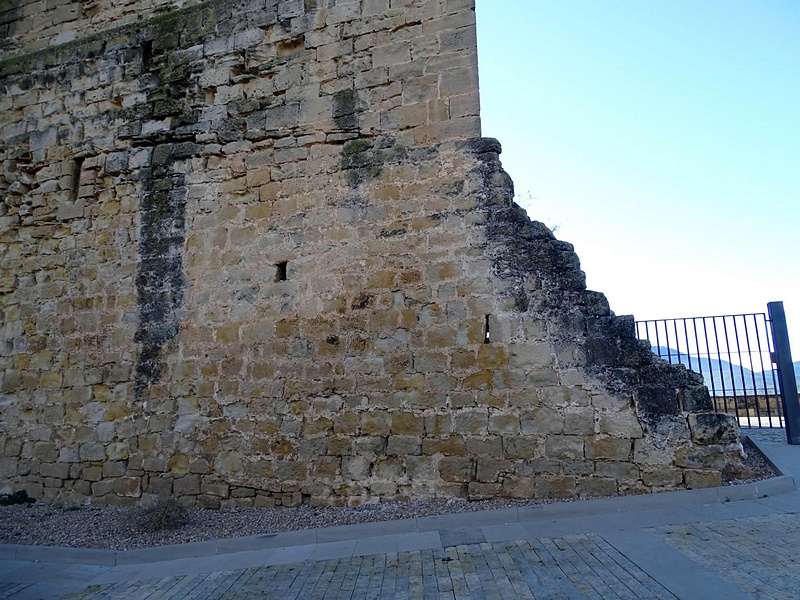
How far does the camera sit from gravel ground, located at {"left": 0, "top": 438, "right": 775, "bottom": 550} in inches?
204

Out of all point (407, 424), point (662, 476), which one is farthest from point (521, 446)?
point (662, 476)

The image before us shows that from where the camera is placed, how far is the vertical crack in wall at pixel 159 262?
672 cm

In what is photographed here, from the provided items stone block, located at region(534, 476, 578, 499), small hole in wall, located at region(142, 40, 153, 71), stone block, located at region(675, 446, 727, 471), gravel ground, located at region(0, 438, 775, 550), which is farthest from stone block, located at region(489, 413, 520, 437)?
small hole in wall, located at region(142, 40, 153, 71)

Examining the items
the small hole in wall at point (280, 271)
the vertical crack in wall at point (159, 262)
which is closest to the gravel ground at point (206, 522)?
the vertical crack in wall at point (159, 262)

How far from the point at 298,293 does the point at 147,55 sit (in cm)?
410

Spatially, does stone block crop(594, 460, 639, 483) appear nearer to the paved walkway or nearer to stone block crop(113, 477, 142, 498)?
the paved walkway

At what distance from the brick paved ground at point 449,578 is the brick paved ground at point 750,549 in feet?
1.62

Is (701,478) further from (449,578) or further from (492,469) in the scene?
(449,578)

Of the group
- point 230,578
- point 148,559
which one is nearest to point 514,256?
point 230,578

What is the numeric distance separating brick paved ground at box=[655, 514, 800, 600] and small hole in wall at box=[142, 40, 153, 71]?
7902mm

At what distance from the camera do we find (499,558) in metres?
4.05

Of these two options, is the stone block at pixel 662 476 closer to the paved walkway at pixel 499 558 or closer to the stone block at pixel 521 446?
the paved walkway at pixel 499 558

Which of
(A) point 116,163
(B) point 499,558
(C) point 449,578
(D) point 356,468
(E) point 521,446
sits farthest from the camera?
(A) point 116,163

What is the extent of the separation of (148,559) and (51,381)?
3405mm
